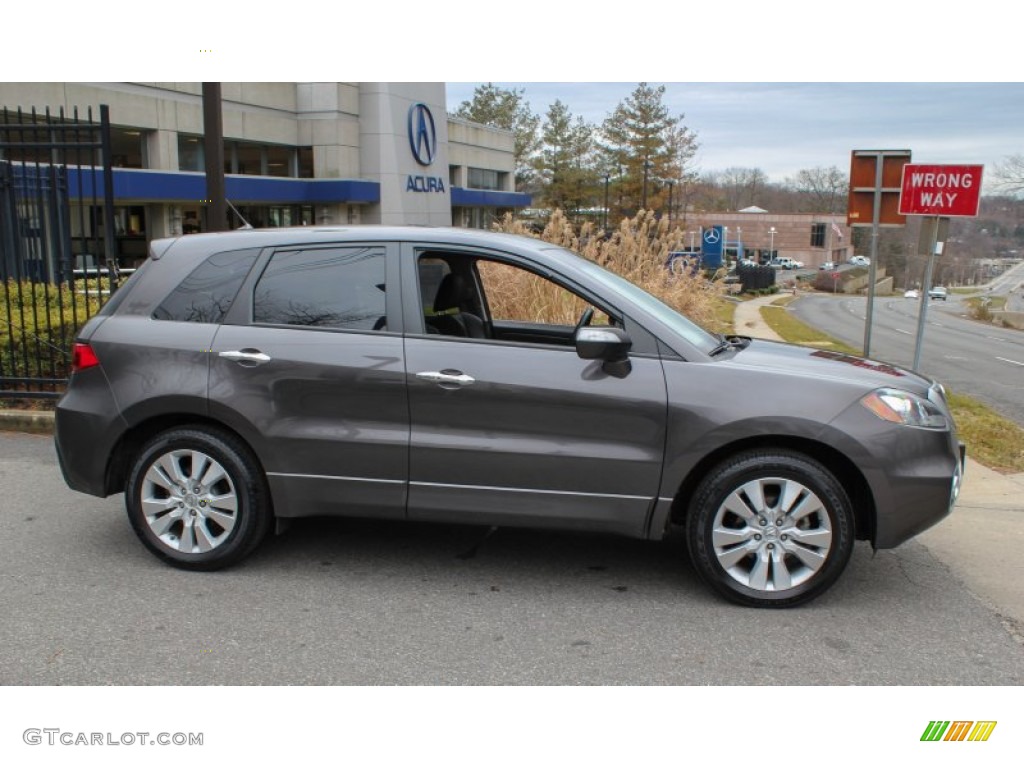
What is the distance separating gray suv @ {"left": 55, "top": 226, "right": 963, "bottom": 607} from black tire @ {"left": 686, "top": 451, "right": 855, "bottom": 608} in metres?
0.01

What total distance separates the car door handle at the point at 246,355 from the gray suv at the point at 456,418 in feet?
0.04

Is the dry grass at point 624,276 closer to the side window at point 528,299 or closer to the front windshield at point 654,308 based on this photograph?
the side window at point 528,299

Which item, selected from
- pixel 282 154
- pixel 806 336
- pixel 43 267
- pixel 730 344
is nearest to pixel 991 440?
pixel 730 344

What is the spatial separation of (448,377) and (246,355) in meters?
1.04

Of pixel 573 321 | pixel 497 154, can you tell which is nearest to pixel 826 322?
pixel 497 154

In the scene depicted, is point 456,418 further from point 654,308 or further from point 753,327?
point 753,327

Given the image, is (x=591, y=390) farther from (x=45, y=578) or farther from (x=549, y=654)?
(x=45, y=578)

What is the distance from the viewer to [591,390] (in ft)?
13.6

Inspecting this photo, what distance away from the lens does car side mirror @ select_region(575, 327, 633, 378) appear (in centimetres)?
410

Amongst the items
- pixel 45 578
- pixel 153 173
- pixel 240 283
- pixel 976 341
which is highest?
pixel 153 173

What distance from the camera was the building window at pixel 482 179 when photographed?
181 ft

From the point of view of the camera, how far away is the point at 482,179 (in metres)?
56.9

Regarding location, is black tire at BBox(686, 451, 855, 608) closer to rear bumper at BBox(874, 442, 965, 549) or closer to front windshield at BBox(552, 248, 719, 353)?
rear bumper at BBox(874, 442, 965, 549)

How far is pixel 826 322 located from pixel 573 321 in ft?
125
